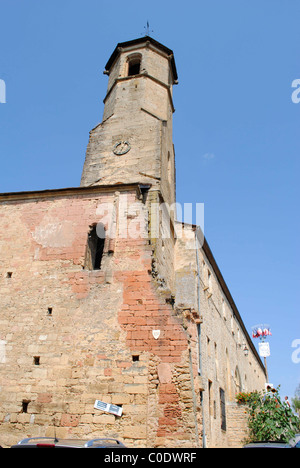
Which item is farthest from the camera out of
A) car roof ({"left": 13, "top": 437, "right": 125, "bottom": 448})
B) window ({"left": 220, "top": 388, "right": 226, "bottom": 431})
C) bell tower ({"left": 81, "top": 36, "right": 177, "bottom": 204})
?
window ({"left": 220, "top": 388, "right": 226, "bottom": 431})

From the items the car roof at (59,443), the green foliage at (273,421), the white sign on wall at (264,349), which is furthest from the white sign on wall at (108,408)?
the white sign on wall at (264,349)

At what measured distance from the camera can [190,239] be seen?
14.9m

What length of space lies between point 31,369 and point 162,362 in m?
3.39

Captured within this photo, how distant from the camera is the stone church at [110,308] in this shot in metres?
8.40

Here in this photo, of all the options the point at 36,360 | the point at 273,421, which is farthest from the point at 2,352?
the point at 273,421

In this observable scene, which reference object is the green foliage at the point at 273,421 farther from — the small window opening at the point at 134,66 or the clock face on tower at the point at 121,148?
the small window opening at the point at 134,66

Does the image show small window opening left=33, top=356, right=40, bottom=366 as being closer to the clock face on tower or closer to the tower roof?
the clock face on tower

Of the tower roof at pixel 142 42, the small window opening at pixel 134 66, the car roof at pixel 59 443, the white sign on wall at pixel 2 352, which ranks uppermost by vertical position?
the tower roof at pixel 142 42

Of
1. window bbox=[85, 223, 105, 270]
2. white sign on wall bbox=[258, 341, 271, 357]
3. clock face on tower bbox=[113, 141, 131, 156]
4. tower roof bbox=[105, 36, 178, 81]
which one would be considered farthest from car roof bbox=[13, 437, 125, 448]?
white sign on wall bbox=[258, 341, 271, 357]

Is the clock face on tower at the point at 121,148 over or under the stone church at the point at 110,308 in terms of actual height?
over

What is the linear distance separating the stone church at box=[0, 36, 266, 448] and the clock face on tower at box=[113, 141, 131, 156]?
45 millimetres

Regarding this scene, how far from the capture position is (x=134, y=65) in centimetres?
1769

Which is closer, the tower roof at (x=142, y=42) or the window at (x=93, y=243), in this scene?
the window at (x=93, y=243)

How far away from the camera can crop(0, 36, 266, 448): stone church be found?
8398 mm
